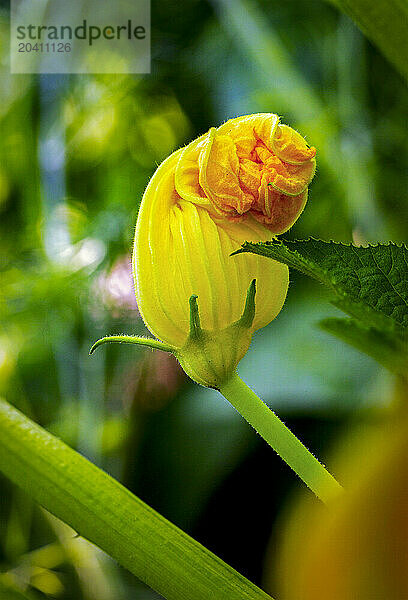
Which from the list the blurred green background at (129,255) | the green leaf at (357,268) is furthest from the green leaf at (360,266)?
the blurred green background at (129,255)

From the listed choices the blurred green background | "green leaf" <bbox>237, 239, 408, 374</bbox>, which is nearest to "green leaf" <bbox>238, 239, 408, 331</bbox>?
"green leaf" <bbox>237, 239, 408, 374</bbox>

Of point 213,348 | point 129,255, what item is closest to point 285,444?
point 213,348

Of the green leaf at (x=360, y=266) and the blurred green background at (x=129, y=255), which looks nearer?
the green leaf at (x=360, y=266)

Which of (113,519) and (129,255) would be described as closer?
(113,519)

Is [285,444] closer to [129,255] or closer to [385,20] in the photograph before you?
[385,20]

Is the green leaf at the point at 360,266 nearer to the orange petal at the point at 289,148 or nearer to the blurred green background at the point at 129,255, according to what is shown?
the orange petal at the point at 289,148

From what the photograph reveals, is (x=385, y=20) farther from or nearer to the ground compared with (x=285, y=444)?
farther from the ground

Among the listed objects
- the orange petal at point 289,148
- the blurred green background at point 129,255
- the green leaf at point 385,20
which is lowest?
the blurred green background at point 129,255

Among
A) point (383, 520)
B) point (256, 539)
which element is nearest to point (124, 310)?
point (256, 539)
